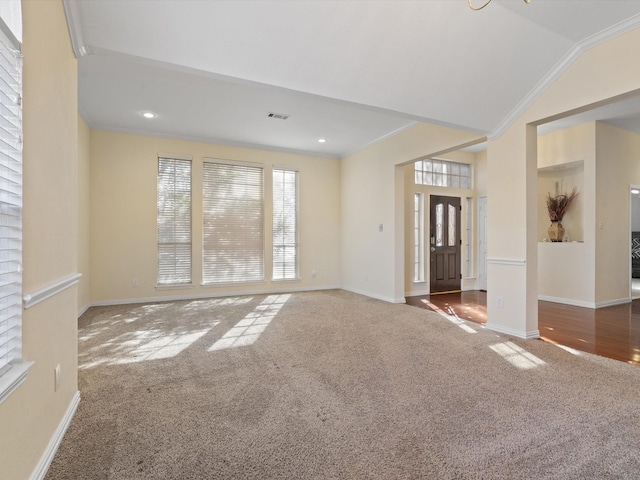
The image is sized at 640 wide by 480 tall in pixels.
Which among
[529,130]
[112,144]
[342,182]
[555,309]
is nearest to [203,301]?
[112,144]

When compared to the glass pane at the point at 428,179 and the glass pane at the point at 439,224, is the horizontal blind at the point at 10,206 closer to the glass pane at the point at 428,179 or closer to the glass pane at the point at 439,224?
the glass pane at the point at 428,179

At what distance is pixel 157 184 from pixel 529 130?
5557 mm

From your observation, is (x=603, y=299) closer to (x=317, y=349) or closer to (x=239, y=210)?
A: (x=317, y=349)

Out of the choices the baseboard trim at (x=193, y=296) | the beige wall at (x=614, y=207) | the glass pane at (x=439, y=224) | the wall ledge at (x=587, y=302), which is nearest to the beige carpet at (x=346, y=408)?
the baseboard trim at (x=193, y=296)

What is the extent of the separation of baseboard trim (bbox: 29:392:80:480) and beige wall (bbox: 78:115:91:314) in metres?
3.17

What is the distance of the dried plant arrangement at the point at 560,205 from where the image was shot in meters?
5.98

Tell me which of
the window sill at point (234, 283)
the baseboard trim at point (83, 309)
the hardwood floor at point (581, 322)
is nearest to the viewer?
the hardwood floor at point (581, 322)

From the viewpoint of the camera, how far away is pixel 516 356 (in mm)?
3203

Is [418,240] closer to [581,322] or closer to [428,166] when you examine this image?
[428,166]

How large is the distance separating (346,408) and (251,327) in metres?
2.28

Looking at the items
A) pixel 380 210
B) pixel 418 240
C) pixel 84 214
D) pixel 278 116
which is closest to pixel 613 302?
pixel 418 240

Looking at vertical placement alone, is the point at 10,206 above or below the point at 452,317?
above

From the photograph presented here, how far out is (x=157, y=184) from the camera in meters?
5.86

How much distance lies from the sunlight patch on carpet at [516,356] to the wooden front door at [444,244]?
11.2ft
